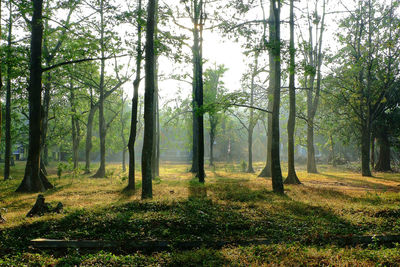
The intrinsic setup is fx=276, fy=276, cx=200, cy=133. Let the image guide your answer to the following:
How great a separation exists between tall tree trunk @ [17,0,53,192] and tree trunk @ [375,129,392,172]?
30.2 metres

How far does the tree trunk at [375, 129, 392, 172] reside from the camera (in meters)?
28.0

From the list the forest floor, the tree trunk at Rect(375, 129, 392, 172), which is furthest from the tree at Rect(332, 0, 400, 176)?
the forest floor

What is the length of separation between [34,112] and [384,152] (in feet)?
102

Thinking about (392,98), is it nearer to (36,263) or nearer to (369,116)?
(369,116)

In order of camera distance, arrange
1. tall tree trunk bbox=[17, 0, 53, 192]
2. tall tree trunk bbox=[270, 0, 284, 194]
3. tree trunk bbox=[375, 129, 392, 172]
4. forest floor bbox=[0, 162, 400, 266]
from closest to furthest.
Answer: forest floor bbox=[0, 162, 400, 266] < tall tree trunk bbox=[270, 0, 284, 194] < tall tree trunk bbox=[17, 0, 53, 192] < tree trunk bbox=[375, 129, 392, 172]

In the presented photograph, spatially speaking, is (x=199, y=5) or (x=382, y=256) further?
(x=199, y=5)

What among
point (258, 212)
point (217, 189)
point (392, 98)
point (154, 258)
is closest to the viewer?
point (154, 258)

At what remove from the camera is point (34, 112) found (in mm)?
13422

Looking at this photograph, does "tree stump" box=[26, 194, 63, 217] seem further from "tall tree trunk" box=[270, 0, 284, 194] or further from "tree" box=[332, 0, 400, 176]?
"tree" box=[332, 0, 400, 176]

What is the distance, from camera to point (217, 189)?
42.7 feet

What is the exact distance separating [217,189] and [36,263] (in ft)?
27.9

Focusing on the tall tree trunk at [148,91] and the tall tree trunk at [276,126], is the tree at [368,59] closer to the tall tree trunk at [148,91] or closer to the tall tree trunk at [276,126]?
the tall tree trunk at [276,126]

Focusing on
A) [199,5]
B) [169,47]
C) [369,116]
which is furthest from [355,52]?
[169,47]

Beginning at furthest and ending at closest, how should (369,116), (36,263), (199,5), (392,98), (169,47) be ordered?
(392,98), (369,116), (199,5), (169,47), (36,263)
